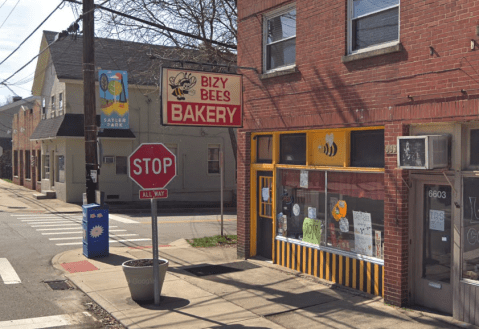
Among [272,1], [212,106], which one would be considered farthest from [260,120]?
[272,1]

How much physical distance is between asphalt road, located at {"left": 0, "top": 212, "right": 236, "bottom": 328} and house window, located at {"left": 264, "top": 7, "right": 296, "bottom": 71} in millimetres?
6385

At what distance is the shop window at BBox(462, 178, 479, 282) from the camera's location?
7156 millimetres

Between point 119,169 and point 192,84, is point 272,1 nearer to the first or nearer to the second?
point 192,84

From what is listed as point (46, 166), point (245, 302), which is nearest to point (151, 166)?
point (245, 302)

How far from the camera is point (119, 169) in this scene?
27.3 m

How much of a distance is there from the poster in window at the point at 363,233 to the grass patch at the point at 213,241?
245 inches

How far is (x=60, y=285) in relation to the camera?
33.1 ft

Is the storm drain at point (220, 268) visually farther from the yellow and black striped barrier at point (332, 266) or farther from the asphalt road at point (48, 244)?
the asphalt road at point (48, 244)

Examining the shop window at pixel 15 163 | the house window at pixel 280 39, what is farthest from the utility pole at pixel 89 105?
the shop window at pixel 15 163

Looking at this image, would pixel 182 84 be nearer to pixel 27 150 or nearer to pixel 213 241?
pixel 213 241

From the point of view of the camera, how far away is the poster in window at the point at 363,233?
8.93 m

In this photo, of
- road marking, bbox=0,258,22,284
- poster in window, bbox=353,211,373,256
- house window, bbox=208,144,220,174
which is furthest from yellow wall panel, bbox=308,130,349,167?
house window, bbox=208,144,220,174

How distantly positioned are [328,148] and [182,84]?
322 cm

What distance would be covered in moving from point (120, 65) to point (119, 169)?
5.86 m
